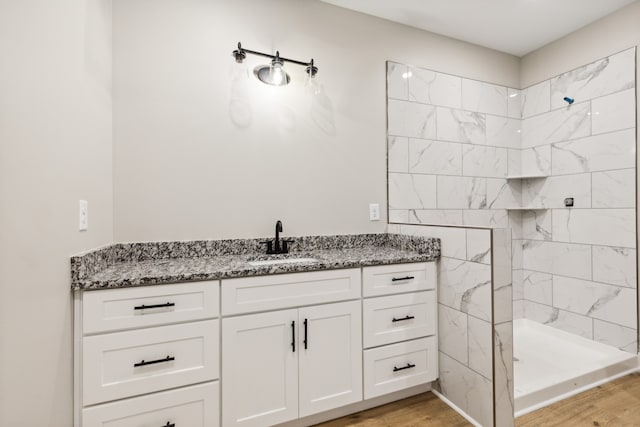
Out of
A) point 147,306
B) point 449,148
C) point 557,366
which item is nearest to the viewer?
point 147,306

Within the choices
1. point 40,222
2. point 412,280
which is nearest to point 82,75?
point 40,222

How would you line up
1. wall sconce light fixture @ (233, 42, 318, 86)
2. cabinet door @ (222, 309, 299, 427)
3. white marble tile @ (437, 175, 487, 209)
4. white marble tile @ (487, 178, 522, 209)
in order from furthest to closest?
white marble tile @ (487, 178, 522, 209), white marble tile @ (437, 175, 487, 209), wall sconce light fixture @ (233, 42, 318, 86), cabinet door @ (222, 309, 299, 427)

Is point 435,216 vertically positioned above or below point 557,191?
below

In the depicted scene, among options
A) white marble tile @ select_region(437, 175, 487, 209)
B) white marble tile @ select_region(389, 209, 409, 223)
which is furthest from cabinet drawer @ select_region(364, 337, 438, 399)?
white marble tile @ select_region(437, 175, 487, 209)

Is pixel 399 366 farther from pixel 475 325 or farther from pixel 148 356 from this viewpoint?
pixel 148 356

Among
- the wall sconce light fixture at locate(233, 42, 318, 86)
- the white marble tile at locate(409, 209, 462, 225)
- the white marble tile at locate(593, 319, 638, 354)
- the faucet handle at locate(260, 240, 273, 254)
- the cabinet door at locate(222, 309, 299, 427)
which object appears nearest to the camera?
the cabinet door at locate(222, 309, 299, 427)

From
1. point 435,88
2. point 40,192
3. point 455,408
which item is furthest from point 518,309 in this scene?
point 40,192

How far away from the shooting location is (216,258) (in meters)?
1.85

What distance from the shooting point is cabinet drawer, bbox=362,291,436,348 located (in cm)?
173

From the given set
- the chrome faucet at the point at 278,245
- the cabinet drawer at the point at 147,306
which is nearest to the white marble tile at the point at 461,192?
the chrome faucet at the point at 278,245

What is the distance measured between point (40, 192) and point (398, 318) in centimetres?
171

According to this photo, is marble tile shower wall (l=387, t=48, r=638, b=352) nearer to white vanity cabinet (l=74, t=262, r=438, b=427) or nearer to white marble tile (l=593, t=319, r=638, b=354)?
white marble tile (l=593, t=319, r=638, b=354)

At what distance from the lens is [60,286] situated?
3.88ft

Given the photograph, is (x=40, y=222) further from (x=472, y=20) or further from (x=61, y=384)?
(x=472, y=20)
